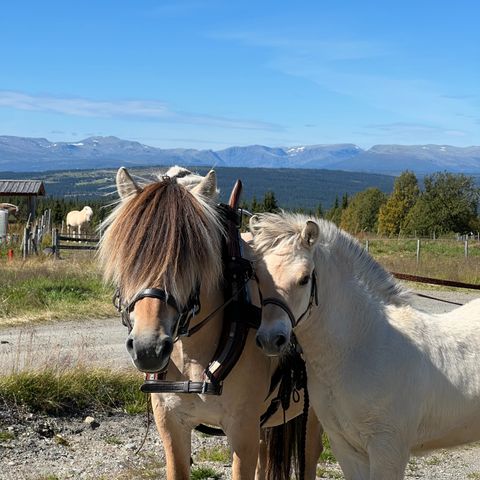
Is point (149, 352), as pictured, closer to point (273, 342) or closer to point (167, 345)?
point (167, 345)

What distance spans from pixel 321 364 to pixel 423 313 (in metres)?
0.77

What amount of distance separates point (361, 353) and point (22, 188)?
3925 cm

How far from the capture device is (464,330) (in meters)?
3.96

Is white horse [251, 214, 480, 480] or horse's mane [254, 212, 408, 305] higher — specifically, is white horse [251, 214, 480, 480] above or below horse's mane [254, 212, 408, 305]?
below

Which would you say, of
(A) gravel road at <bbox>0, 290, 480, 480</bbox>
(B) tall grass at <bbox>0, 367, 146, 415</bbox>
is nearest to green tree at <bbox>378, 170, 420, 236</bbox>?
(B) tall grass at <bbox>0, 367, 146, 415</bbox>

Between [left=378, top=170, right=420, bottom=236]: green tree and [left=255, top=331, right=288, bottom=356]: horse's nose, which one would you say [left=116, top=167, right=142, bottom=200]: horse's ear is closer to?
[left=255, top=331, right=288, bottom=356]: horse's nose

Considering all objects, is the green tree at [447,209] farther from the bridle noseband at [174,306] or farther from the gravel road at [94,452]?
the bridle noseband at [174,306]

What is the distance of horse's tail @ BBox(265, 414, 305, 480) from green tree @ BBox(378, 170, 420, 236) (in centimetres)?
5800

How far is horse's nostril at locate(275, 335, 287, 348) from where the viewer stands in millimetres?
3345

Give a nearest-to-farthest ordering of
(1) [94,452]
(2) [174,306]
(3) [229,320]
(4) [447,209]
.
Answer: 1. (2) [174,306]
2. (3) [229,320]
3. (1) [94,452]
4. (4) [447,209]

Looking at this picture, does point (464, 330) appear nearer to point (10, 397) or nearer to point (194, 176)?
point (194, 176)

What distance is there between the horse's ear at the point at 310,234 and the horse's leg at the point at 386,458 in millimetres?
1043

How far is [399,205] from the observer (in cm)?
6475

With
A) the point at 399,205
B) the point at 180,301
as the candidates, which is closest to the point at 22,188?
the point at 399,205
